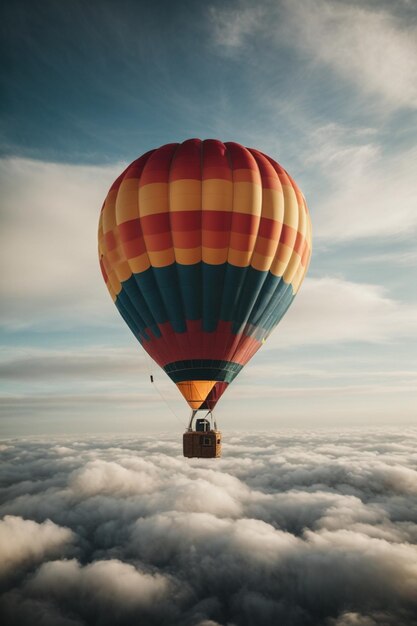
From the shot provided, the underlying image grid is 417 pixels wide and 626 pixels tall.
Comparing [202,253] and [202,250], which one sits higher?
[202,250]

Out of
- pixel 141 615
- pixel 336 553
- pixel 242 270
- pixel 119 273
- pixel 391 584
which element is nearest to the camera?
pixel 242 270

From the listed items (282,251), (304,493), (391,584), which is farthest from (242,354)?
(304,493)

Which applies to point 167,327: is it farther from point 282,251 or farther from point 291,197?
point 291,197
